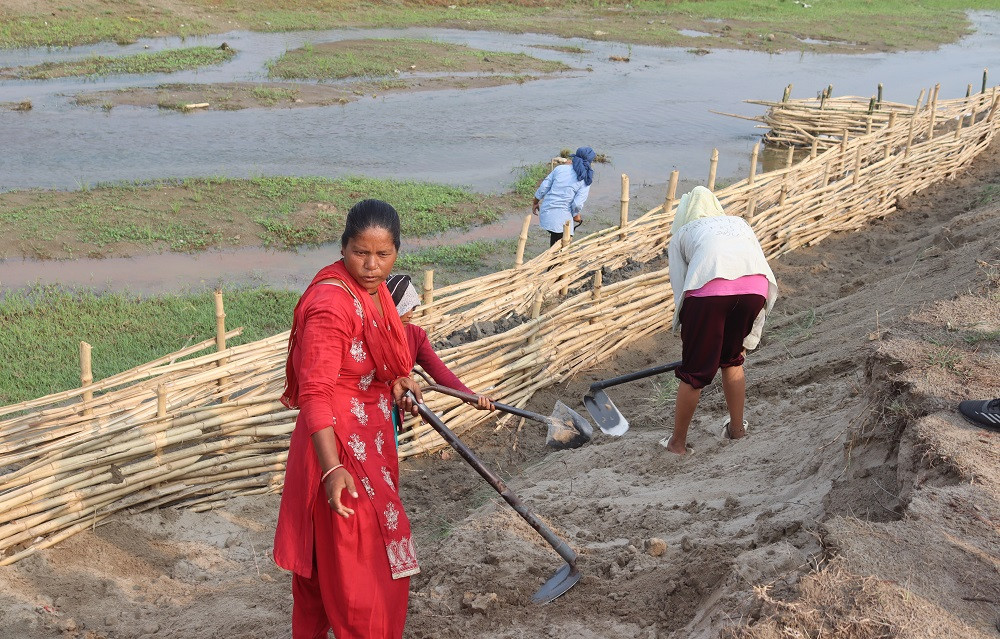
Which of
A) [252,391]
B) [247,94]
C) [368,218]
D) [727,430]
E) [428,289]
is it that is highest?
[368,218]

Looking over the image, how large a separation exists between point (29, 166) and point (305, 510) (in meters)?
8.92

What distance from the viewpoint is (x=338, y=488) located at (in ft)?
6.77

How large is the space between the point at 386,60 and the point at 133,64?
4.58m

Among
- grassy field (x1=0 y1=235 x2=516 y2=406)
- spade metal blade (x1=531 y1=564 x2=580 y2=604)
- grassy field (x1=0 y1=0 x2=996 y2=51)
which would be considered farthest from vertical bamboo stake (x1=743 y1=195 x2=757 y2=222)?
grassy field (x1=0 y1=0 x2=996 y2=51)

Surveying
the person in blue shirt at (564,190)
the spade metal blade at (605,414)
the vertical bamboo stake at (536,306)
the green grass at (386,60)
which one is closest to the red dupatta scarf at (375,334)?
the spade metal blade at (605,414)

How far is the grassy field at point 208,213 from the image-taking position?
7.20 metres

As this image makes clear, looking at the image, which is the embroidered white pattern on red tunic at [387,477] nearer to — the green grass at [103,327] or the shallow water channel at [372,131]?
the green grass at [103,327]

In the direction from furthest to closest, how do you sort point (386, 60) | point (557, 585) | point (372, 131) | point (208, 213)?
point (386, 60)
point (372, 131)
point (208, 213)
point (557, 585)

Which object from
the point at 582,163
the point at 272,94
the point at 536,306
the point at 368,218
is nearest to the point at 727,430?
the point at 536,306

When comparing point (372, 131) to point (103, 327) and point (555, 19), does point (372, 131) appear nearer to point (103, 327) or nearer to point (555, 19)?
point (103, 327)

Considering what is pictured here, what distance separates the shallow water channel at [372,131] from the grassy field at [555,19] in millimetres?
1067

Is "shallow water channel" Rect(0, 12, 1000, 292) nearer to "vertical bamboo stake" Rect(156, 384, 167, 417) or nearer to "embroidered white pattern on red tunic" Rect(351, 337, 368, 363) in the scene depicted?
"vertical bamboo stake" Rect(156, 384, 167, 417)

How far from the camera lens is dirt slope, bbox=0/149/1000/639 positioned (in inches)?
78.2

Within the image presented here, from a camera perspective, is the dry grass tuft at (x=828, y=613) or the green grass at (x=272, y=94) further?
the green grass at (x=272, y=94)
